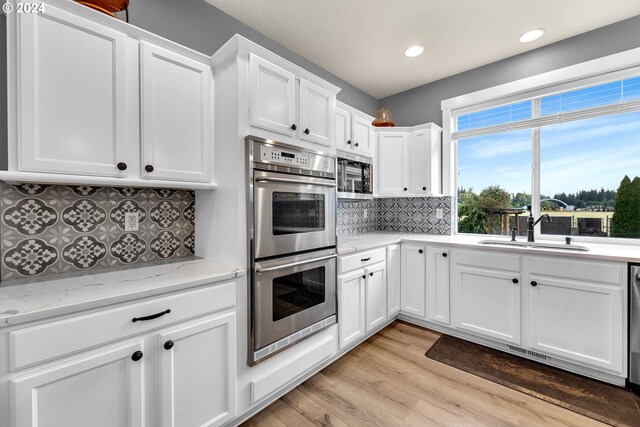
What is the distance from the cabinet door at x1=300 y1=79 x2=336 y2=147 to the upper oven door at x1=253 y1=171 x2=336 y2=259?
13.1 inches

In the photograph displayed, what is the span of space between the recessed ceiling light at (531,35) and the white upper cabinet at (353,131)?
1.53 meters

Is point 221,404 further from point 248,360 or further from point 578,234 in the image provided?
point 578,234

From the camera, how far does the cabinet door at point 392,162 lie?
10.8ft

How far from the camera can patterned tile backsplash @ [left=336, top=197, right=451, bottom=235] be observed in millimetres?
3354

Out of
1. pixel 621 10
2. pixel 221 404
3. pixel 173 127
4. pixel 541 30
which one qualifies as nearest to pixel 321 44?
pixel 173 127

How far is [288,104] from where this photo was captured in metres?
1.86

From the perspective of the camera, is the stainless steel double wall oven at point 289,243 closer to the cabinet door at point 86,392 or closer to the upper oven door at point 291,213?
the upper oven door at point 291,213

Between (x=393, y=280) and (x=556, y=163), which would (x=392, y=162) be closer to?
(x=393, y=280)

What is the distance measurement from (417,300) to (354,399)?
1353 millimetres

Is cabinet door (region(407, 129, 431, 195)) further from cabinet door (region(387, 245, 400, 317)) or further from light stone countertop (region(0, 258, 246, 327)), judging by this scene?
light stone countertop (region(0, 258, 246, 327))

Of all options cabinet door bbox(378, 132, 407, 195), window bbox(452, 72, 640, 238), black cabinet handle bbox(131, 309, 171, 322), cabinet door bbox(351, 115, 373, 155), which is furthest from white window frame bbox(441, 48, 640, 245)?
black cabinet handle bbox(131, 309, 171, 322)

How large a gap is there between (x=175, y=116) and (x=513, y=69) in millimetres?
3278

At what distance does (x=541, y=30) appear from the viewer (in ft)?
7.94

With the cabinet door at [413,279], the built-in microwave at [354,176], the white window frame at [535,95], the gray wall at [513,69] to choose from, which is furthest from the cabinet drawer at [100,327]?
the gray wall at [513,69]
